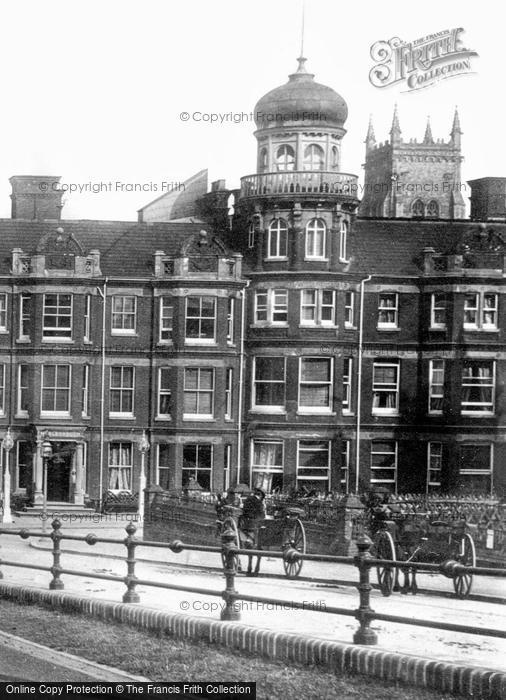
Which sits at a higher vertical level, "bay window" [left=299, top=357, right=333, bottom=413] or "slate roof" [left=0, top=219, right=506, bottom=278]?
"slate roof" [left=0, top=219, right=506, bottom=278]

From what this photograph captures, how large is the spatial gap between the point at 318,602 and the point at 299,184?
3438 centimetres

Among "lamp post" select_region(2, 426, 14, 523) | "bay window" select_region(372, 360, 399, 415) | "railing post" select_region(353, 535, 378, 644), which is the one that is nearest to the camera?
"railing post" select_region(353, 535, 378, 644)

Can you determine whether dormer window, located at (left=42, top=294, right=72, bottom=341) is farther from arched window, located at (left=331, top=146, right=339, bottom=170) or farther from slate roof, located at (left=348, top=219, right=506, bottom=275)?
arched window, located at (left=331, top=146, right=339, bottom=170)

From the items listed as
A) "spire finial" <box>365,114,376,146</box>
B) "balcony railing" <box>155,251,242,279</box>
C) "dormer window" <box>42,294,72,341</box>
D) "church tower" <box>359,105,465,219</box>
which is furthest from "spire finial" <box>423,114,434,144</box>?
"dormer window" <box>42,294,72,341</box>

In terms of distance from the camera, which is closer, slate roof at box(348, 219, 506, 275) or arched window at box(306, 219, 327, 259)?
arched window at box(306, 219, 327, 259)

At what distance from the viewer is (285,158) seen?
48.8 metres

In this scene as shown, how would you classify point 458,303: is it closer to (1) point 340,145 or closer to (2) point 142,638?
(1) point 340,145

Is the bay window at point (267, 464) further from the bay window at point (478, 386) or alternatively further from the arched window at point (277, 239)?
the bay window at point (478, 386)

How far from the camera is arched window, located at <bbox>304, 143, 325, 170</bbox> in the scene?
1902 inches

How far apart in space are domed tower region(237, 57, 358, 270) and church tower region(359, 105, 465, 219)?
35.0 metres

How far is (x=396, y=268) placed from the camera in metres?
48.2

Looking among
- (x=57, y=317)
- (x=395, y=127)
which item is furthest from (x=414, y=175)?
(x=57, y=317)

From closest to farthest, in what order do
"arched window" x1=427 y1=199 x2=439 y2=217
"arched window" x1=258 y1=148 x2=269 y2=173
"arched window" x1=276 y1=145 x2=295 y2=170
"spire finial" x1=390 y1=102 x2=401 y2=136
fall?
1. "arched window" x1=276 y1=145 x2=295 y2=170
2. "arched window" x1=258 y1=148 x2=269 y2=173
3. "arched window" x1=427 y1=199 x2=439 y2=217
4. "spire finial" x1=390 y1=102 x2=401 y2=136

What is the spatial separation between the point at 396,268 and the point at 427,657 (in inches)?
1480
